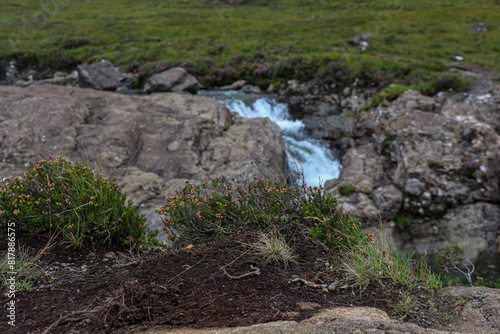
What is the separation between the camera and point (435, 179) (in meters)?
11.3

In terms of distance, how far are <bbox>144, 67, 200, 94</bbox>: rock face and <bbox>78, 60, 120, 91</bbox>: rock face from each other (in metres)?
2.50

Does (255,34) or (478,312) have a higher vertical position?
(255,34)

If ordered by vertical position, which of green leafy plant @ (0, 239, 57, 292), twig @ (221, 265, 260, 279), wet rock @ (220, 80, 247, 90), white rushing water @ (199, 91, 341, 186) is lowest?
white rushing water @ (199, 91, 341, 186)

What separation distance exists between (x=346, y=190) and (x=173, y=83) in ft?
43.1

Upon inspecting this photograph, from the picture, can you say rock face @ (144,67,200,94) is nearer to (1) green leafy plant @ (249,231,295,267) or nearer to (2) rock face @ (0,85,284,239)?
(2) rock face @ (0,85,284,239)

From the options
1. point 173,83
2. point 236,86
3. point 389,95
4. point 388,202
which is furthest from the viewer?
point 236,86

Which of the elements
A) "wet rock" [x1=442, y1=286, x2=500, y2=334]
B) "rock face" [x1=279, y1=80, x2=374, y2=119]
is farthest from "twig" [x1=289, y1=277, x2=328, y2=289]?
"rock face" [x1=279, y1=80, x2=374, y2=119]

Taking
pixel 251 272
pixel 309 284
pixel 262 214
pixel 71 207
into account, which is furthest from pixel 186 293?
pixel 71 207

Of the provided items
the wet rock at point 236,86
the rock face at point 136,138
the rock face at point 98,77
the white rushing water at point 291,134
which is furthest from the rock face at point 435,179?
the rock face at point 98,77

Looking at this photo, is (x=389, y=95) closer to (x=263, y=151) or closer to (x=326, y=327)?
(x=263, y=151)

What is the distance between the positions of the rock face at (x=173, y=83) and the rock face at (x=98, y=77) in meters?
2.50

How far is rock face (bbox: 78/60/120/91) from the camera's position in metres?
20.8

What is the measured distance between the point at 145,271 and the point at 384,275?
8.83 ft

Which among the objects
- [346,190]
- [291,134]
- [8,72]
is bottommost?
[346,190]
